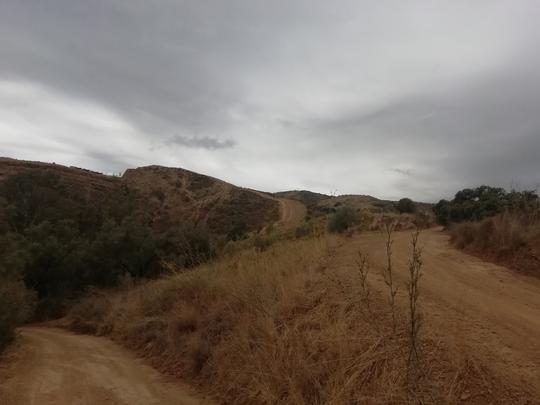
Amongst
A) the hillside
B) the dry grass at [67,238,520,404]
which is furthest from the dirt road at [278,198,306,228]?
the dry grass at [67,238,520,404]

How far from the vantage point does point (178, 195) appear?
58.1m

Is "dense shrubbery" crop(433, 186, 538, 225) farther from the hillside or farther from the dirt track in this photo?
the hillside

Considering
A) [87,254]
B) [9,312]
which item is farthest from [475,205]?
[9,312]

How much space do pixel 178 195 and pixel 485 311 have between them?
5352 centimetres

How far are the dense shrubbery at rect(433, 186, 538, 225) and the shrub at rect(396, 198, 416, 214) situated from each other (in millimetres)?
5864

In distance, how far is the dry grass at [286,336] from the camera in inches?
191

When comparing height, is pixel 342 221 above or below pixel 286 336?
above

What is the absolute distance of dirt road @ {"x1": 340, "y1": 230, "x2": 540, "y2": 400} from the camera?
489cm

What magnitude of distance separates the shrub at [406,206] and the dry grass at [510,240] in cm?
2406

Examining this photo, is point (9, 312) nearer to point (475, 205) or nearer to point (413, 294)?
point (413, 294)

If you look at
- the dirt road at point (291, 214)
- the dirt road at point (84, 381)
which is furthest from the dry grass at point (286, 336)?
the dirt road at point (291, 214)

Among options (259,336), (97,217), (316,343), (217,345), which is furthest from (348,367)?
(97,217)

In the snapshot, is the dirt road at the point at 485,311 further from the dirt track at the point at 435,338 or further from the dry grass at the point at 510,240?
the dry grass at the point at 510,240

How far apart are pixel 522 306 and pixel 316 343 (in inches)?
147
